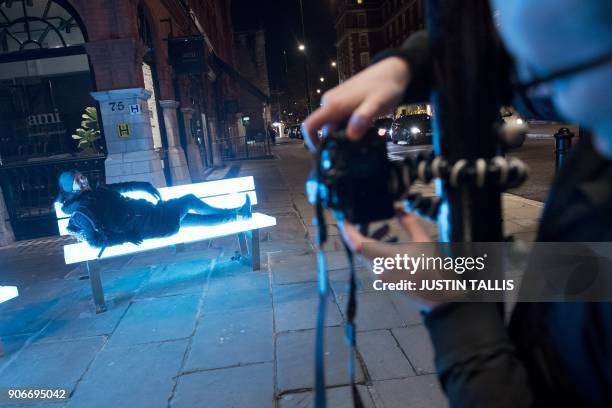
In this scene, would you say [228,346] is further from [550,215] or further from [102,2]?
[102,2]

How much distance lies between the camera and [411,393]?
262 centimetres

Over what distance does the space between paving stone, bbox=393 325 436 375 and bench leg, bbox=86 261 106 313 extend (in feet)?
9.14

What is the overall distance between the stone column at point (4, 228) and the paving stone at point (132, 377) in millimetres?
5290

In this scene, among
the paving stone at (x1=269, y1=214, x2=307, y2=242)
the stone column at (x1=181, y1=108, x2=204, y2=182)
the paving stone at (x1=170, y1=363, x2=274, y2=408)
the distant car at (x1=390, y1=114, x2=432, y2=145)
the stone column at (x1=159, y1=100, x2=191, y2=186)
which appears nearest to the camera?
the paving stone at (x1=170, y1=363, x2=274, y2=408)

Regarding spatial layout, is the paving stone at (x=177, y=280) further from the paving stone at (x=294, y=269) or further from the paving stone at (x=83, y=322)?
the paving stone at (x=294, y=269)

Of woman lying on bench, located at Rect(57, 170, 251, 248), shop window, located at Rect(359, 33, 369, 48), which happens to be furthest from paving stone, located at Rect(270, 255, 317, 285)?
shop window, located at Rect(359, 33, 369, 48)

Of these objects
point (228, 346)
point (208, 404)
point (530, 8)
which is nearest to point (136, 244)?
point (228, 346)

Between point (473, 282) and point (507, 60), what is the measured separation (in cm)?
46

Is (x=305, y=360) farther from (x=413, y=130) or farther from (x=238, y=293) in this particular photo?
(x=413, y=130)

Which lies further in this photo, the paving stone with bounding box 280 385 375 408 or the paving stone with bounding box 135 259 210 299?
the paving stone with bounding box 135 259 210 299

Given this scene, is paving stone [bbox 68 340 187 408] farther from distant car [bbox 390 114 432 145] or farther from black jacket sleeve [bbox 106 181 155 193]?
distant car [bbox 390 114 432 145]

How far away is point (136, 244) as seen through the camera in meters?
4.62

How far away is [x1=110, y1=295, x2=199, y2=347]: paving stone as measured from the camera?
142 inches

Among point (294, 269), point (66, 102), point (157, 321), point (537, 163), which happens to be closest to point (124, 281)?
point (157, 321)
